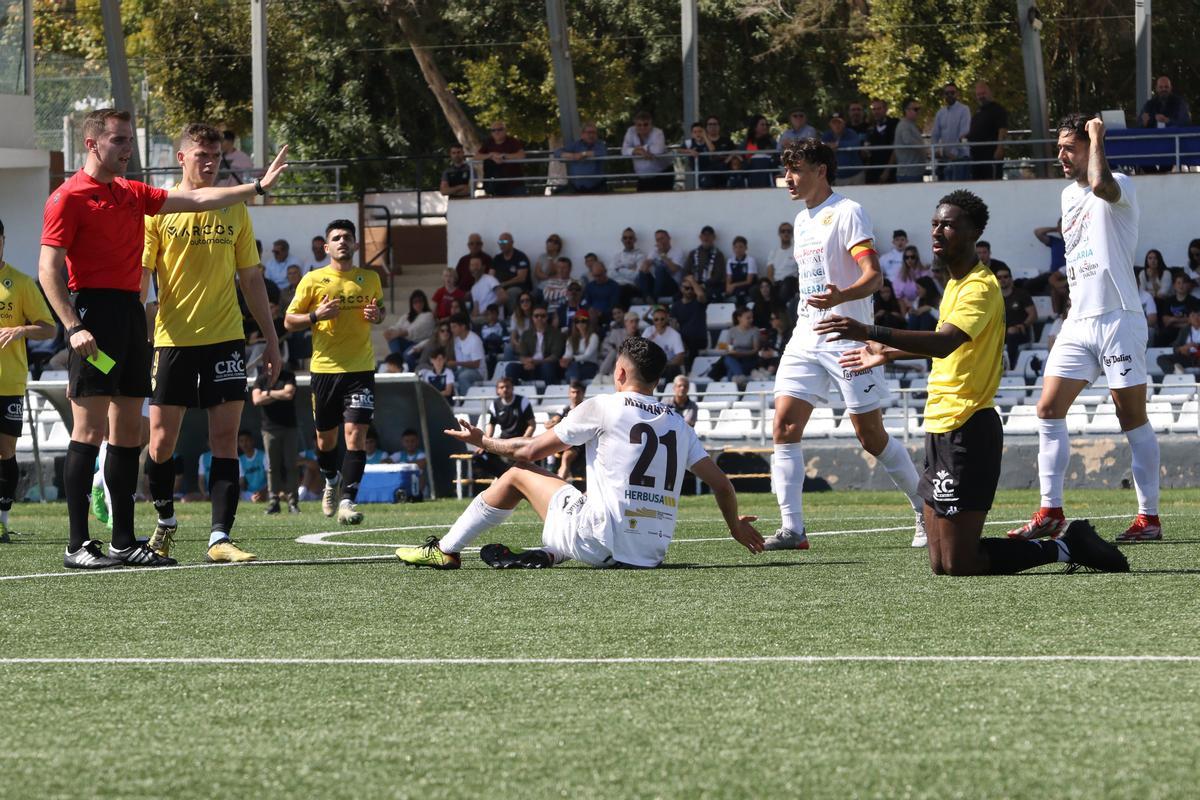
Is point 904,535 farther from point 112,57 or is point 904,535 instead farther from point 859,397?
point 112,57

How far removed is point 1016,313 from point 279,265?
10.7m

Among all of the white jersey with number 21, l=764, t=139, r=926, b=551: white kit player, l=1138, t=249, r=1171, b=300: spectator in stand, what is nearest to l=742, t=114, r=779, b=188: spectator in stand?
l=1138, t=249, r=1171, b=300: spectator in stand

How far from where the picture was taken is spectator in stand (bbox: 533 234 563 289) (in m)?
24.2

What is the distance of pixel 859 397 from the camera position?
8758 mm

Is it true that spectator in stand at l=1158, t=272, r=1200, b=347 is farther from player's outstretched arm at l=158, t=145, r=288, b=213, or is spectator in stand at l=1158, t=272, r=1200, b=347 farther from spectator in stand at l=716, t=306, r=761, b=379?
player's outstretched arm at l=158, t=145, r=288, b=213

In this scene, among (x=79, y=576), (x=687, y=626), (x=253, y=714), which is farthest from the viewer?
(x=79, y=576)

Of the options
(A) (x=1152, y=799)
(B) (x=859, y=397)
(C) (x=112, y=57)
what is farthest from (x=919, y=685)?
(C) (x=112, y=57)

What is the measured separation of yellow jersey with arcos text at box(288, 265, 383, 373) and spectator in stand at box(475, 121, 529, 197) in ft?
44.7

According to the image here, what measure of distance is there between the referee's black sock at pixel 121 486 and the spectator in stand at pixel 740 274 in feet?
47.7

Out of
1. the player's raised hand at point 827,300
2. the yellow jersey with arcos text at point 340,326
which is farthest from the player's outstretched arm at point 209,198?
the yellow jersey with arcos text at point 340,326

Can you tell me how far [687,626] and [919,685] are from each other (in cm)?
135

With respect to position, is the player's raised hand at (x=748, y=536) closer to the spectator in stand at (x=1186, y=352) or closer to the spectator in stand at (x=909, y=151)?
the spectator in stand at (x=1186, y=352)

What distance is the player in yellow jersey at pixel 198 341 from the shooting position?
8688mm

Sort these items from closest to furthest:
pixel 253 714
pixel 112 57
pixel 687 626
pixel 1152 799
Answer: pixel 1152 799
pixel 253 714
pixel 687 626
pixel 112 57
